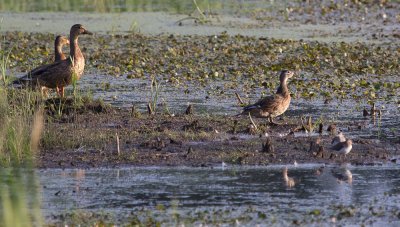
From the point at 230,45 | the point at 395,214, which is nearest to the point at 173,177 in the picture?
the point at 395,214

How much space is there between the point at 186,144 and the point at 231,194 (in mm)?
2215

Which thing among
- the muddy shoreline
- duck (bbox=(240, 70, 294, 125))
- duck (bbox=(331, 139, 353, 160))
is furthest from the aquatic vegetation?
duck (bbox=(331, 139, 353, 160))

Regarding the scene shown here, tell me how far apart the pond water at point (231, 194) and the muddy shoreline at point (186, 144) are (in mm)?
274

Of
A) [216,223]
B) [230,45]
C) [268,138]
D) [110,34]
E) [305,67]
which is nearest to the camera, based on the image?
[216,223]

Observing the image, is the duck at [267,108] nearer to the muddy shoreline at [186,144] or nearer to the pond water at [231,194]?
the muddy shoreline at [186,144]

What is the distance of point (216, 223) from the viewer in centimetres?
856

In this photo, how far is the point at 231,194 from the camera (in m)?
9.66

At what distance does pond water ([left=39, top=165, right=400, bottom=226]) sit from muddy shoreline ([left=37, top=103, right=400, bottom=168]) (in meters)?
0.27

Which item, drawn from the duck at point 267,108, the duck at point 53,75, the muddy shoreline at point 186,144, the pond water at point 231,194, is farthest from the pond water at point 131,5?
the pond water at point 231,194

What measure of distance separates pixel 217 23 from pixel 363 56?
225 inches

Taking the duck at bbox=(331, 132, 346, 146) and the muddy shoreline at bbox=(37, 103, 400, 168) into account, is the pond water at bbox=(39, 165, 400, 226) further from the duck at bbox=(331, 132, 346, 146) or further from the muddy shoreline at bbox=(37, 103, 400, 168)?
the duck at bbox=(331, 132, 346, 146)

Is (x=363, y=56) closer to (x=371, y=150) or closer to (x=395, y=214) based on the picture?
(x=371, y=150)

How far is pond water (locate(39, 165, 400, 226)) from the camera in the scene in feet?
29.0

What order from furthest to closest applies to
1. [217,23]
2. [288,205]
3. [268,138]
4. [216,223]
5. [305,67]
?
[217,23], [305,67], [268,138], [288,205], [216,223]
